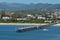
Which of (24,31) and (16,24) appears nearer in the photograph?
(24,31)

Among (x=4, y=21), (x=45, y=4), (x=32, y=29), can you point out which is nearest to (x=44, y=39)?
(x=32, y=29)

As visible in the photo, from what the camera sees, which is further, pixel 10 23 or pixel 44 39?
pixel 10 23

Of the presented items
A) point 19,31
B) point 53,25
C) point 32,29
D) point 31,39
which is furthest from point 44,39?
point 53,25

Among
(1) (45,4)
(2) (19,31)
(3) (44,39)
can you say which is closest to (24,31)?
(2) (19,31)

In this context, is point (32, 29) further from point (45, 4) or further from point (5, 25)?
point (45, 4)

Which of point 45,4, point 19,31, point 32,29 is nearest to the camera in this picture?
point 19,31

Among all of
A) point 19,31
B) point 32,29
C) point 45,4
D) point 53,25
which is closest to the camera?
point 19,31

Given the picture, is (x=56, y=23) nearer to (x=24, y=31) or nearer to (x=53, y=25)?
(x=53, y=25)

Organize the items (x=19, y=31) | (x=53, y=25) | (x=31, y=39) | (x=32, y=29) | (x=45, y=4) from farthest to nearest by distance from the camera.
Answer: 1. (x=45, y=4)
2. (x=53, y=25)
3. (x=32, y=29)
4. (x=19, y=31)
5. (x=31, y=39)
